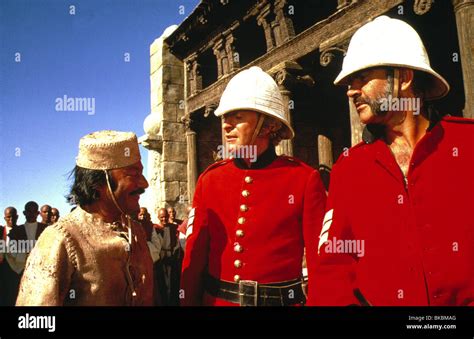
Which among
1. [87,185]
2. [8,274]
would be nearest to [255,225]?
[87,185]

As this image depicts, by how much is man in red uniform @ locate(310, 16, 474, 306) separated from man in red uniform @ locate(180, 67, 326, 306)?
36 centimetres

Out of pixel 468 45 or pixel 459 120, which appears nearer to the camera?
pixel 459 120

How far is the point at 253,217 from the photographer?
2510mm

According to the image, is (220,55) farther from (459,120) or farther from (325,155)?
(459,120)

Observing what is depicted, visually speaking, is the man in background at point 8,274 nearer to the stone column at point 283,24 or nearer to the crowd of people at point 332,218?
the crowd of people at point 332,218

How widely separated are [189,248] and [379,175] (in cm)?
128

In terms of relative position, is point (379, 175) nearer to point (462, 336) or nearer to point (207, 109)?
point (462, 336)

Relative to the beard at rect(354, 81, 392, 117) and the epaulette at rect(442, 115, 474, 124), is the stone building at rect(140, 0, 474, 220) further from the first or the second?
the beard at rect(354, 81, 392, 117)

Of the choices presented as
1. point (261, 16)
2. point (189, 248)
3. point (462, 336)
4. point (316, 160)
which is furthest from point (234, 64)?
point (462, 336)

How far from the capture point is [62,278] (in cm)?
182

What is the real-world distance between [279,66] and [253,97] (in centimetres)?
552

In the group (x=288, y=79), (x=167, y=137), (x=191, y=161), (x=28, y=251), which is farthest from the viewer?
(x=167, y=137)

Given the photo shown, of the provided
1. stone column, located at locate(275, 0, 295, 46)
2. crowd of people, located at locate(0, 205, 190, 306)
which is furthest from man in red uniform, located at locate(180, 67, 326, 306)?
stone column, located at locate(275, 0, 295, 46)

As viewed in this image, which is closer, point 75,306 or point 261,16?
point 75,306
